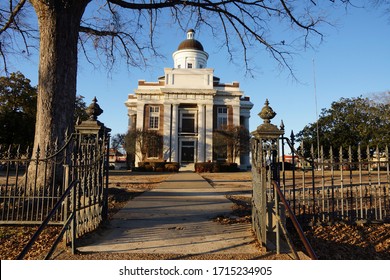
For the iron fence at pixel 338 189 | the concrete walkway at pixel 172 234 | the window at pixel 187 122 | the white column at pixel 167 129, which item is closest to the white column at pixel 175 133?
the white column at pixel 167 129

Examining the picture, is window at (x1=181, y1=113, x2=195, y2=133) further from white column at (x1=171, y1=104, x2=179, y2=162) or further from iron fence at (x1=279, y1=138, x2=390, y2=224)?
iron fence at (x1=279, y1=138, x2=390, y2=224)

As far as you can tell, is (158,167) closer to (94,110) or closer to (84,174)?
(94,110)

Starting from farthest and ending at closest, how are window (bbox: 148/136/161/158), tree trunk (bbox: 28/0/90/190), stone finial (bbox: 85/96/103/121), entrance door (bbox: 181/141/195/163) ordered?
entrance door (bbox: 181/141/195/163) → window (bbox: 148/136/161/158) → tree trunk (bbox: 28/0/90/190) → stone finial (bbox: 85/96/103/121)

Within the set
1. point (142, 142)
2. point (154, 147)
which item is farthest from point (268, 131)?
point (154, 147)

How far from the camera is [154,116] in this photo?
42062 mm

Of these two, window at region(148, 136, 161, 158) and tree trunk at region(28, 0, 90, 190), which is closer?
tree trunk at region(28, 0, 90, 190)

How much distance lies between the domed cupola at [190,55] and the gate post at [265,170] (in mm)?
43076

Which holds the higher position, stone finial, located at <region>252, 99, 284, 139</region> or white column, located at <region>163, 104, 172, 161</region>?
white column, located at <region>163, 104, 172, 161</region>

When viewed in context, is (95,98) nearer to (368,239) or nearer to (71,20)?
(71,20)

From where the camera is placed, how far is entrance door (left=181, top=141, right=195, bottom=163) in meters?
41.6

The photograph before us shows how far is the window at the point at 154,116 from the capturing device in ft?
138

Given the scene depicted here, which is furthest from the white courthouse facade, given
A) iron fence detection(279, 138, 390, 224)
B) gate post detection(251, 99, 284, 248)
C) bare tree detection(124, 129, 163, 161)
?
gate post detection(251, 99, 284, 248)

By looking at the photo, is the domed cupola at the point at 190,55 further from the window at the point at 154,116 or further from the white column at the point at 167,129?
the white column at the point at 167,129

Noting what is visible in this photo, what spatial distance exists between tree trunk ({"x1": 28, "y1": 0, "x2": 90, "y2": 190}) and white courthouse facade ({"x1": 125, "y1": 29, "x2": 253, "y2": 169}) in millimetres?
31879
